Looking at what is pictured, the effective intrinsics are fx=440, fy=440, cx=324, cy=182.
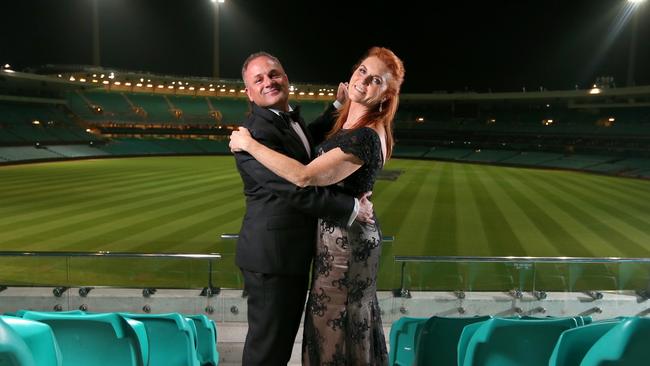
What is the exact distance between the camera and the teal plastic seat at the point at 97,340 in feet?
5.99

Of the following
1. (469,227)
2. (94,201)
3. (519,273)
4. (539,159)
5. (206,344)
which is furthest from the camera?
(539,159)

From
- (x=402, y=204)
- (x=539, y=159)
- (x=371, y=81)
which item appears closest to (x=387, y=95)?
(x=371, y=81)

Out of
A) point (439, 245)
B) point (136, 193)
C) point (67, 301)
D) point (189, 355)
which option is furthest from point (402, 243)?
point (136, 193)

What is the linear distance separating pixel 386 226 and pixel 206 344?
9708 millimetres

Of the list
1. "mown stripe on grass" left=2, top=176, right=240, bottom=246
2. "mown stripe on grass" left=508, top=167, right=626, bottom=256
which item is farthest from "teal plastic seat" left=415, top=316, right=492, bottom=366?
"mown stripe on grass" left=2, top=176, right=240, bottom=246

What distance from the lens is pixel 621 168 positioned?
30.5 m

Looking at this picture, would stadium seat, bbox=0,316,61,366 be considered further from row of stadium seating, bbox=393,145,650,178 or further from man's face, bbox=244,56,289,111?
row of stadium seating, bbox=393,145,650,178

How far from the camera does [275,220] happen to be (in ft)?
6.57

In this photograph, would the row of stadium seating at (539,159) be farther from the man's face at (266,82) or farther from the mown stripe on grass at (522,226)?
the man's face at (266,82)

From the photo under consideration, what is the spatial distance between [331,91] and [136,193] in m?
39.9

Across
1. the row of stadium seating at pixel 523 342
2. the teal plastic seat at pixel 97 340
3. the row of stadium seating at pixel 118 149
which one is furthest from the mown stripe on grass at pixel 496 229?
the row of stadium seating at pixel 118 149

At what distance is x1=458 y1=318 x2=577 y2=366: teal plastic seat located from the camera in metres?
1.96

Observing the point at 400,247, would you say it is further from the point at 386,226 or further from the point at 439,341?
the point at 439,341

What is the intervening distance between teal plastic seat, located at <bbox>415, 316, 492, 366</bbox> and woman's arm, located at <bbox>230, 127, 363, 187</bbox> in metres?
1.01
